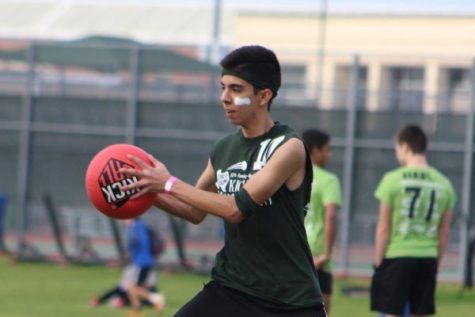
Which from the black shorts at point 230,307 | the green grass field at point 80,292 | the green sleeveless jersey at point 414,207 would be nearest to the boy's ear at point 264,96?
the black shorts at point 230,307

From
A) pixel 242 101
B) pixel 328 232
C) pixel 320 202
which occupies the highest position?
pixel 242 101

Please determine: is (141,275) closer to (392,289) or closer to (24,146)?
(392,289)

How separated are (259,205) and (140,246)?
1030cm

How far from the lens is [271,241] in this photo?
700cm

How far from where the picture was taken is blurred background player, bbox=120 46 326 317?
6.88 meters

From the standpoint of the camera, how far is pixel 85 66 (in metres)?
24.1

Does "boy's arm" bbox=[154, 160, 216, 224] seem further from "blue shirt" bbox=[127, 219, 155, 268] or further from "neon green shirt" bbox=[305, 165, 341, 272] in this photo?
"blue shirt" bbox=[127, 219, 155, 268]

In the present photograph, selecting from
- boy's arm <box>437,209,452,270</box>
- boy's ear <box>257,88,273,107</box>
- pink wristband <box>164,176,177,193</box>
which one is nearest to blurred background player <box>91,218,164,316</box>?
boy's arm <box>437,209,452,270</box>

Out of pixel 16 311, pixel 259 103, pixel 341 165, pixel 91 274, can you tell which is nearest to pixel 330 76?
pixel 341 165

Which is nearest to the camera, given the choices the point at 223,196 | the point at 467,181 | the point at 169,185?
the point at 169,185

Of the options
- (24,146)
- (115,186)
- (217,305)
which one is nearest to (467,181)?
(24,146)

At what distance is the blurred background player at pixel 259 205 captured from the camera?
22.6ft

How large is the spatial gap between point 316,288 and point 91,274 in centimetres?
1518

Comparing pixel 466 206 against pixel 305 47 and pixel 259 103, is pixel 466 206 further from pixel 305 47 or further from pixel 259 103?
pixel 305 47
